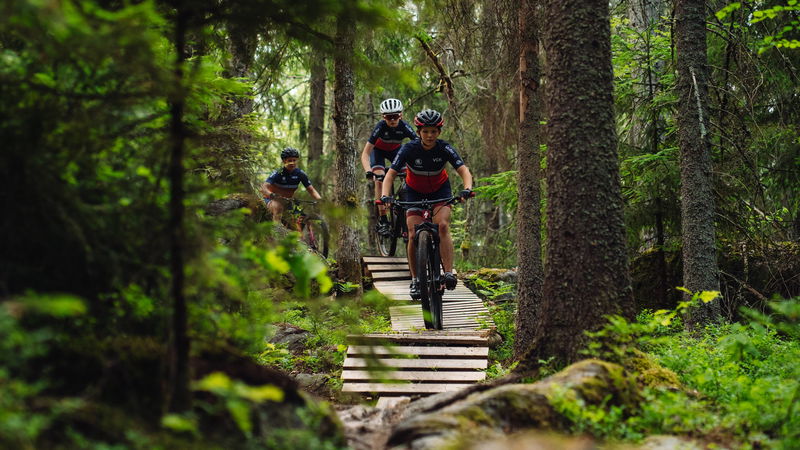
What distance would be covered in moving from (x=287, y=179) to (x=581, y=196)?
7764 mm

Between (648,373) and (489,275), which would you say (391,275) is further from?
(648,373)

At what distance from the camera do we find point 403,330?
8133mm

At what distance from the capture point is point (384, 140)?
1075cm

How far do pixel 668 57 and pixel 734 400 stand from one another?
7.42 metres

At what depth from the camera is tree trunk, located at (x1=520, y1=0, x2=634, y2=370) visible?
16.1ft

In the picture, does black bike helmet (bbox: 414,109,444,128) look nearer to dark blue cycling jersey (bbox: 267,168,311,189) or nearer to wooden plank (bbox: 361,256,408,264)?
dark blue cycling jersey (bbox: 267,168,311,189)

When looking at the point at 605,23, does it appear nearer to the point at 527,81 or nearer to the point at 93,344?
the point at 527,81

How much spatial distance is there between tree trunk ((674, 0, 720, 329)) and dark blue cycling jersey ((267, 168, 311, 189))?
22.3 feet

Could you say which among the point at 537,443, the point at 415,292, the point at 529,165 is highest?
the point at 529,165

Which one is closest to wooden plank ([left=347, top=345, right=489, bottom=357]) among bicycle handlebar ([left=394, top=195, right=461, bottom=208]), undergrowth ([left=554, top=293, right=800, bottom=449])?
bicycle handlebar ([left=394, top=195, right=461, bottom=208])

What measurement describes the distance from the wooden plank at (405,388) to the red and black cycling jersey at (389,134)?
5407 millimetres

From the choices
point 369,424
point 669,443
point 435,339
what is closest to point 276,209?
point 435,339

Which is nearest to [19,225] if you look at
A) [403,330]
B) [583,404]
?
[583,404]

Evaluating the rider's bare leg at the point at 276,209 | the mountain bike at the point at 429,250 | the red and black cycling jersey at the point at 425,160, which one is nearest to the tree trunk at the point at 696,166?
the red and black cycling jersey at the point at 425,160
